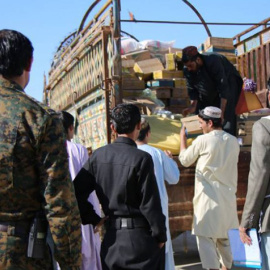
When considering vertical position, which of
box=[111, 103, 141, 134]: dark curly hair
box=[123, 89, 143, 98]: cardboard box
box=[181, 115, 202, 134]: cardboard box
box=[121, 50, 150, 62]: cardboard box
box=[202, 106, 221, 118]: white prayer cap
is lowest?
box=[111, 103, 141, 134]: dark curly hair

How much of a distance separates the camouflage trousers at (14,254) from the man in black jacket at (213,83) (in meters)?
3.99

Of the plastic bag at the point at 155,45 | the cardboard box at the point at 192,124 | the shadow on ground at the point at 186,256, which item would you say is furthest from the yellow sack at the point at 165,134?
the plastic bag at the point at 155,45

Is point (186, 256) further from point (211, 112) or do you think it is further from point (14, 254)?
point (14, 254)

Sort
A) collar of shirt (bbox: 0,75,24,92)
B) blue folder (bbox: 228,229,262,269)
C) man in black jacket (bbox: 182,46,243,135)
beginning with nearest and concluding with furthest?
1. collar of shirt (bbox: 0,75,24,92)
2. blue folder (bbox: 228,229,262,269)
3. man in black jacket (bbox: 182,46,243,135)

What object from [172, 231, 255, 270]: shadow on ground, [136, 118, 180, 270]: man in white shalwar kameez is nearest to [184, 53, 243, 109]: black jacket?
[172, 231, 255, 270]: shadow on ground

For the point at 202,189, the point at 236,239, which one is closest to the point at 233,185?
the point at 202,189

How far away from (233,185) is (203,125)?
66cm

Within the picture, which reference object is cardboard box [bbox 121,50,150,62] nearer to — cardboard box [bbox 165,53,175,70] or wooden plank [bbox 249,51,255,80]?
cardboard box [bbox 165,53,175,70]

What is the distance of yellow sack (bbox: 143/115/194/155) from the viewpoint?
5.34 meters

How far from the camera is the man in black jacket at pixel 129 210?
109 inches

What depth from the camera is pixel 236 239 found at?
3064 millimetres

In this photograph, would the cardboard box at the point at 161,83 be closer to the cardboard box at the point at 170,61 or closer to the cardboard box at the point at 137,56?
the cardboard box at the point at 170,61

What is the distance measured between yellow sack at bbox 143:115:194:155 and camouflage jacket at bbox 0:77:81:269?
3270 mm

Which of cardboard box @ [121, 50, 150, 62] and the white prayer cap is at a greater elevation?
cardboard box @ [121, 50, 150, 62]
